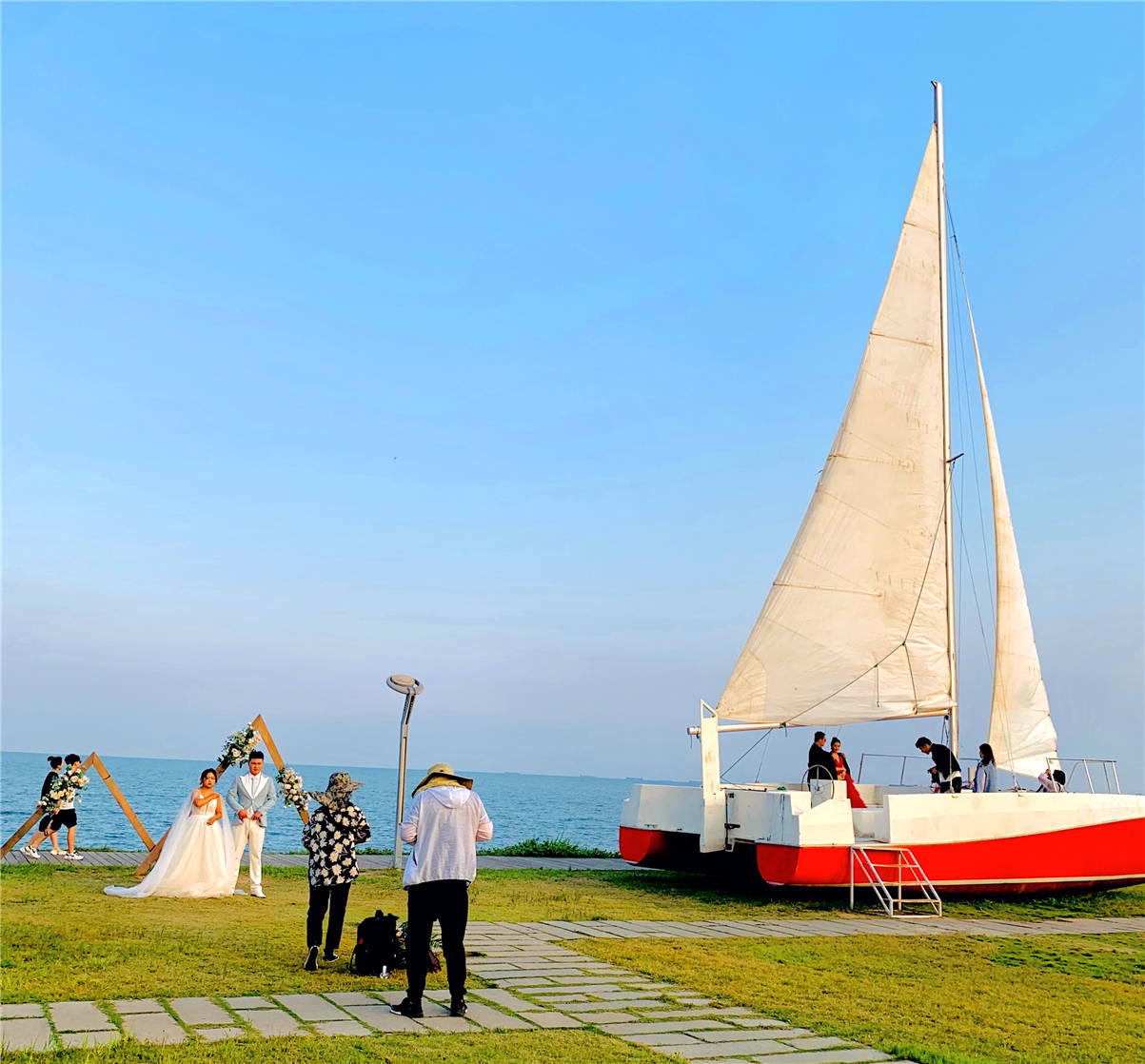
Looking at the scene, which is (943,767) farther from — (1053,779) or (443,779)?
(443,779)

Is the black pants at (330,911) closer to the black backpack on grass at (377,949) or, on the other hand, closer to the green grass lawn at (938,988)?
the black backpack on grass at (377,949)

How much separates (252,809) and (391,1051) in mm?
8696

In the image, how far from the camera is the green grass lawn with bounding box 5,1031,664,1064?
18.6 ft

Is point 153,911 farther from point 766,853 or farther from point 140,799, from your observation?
point 140,799

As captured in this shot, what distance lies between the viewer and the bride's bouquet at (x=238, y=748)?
1509 cm

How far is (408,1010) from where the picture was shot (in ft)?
23.1

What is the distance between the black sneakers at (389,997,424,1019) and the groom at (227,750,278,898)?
714 centimetres

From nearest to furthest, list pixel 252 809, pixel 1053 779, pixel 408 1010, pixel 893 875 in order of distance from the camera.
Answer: pixel 408 1010 → pixel 252 809 → pixel 893 875 → pixel 1053 779

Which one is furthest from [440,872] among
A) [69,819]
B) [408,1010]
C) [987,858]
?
[69,819]

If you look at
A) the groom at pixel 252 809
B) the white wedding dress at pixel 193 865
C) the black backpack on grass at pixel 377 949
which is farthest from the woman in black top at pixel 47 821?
the black backpack on grass at pixel 377 949

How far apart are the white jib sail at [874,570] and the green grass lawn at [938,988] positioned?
18.4 ft

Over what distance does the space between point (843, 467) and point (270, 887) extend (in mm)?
10588

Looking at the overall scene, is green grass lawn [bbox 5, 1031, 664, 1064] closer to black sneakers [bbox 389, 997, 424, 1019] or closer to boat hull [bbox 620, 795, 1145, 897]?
black sneakers [bbox 389, 997, 424, 1019]

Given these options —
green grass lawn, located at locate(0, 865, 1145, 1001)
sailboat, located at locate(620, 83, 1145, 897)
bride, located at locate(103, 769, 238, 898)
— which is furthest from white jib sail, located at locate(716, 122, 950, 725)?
bride, located at locate(103, 769, 238, 898)
